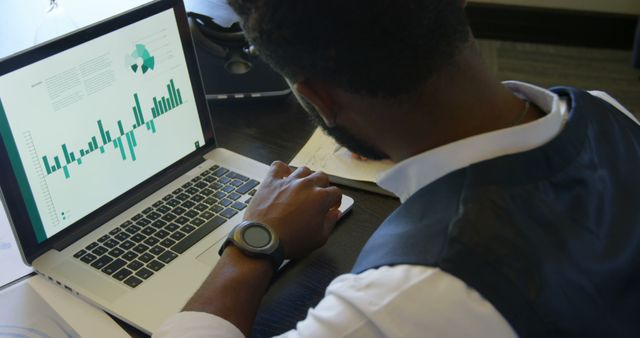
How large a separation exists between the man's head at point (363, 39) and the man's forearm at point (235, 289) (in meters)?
0.30

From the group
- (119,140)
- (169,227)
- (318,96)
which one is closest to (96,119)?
(119,140)

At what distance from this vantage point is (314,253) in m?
1.00

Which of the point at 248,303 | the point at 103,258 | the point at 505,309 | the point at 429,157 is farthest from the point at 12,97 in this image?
the point at 505,309

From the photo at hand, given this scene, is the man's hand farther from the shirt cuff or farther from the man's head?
the man's head

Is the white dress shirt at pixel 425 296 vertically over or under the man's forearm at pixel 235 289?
over

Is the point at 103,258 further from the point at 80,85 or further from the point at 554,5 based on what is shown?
the point at 554,5

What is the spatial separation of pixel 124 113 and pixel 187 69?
14 centimetres

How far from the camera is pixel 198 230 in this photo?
1016 millimetres

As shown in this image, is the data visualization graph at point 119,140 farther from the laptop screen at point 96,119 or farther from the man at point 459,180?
Result: the man at point 459,180

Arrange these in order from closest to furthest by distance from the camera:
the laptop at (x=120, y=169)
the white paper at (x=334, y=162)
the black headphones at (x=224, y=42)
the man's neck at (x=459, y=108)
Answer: the man's neck at (x=459, y=108) → the laptop at (x=120, y=169) → the white paper at (x=334, y=162) → the black headphones at (x=224, y=42)

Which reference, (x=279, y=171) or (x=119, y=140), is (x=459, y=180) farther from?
(x=119, y=140)

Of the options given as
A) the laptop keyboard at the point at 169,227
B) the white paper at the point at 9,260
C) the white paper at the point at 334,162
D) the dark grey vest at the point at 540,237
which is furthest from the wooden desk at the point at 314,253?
the white paper at the point at 9,260

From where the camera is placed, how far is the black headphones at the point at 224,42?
1.32 metres

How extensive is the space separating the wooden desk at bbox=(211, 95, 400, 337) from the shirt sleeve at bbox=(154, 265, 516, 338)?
0.85ft
